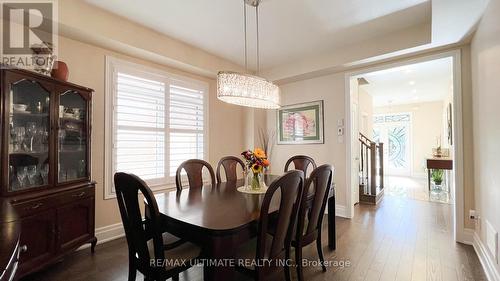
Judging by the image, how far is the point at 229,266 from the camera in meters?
1.27

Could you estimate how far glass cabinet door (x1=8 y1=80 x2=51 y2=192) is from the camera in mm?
1923

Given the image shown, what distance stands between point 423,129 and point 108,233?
29.5 ft

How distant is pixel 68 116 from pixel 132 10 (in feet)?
4.30

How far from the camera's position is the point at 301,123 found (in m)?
4.21

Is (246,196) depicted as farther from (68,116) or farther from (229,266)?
(68,116)

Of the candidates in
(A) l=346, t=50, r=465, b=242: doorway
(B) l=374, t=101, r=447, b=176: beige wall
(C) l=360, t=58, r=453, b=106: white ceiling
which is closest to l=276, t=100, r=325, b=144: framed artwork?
(A) l=346, t=50, r=465, b=242: doorway

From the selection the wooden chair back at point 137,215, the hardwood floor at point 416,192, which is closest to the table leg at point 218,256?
the wooden chair back at point 137,215

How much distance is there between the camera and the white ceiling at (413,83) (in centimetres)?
420

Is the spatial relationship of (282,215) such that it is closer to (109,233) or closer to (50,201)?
(50,201)

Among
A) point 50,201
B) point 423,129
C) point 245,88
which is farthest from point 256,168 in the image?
point 423,129

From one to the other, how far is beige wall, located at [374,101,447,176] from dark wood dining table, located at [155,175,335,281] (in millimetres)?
7884

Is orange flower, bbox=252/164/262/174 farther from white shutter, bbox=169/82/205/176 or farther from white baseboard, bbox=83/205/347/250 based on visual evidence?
white baseboard, bbox=83/205/347/250

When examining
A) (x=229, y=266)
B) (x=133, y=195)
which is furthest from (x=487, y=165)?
(x=133, y=195)

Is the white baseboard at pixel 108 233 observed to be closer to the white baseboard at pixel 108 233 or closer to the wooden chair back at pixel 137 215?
the white baseboard at pixel 108 233
